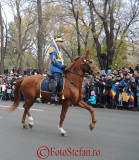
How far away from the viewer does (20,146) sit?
18.9 ft

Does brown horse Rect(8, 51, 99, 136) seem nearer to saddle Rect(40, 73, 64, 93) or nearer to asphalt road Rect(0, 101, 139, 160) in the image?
saddle Rect(40, 73, 64, 93)

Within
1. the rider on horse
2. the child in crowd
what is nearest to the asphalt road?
the rider on horse

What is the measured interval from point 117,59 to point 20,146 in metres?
21.4

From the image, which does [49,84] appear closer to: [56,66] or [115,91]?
[56,66]

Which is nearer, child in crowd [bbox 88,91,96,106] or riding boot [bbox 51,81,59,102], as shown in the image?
riding boot [bbox 51,81,59,102]

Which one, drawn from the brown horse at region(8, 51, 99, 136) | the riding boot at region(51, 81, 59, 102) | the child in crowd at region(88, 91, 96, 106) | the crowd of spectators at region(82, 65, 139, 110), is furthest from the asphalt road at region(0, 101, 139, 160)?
the child in crowd at region(88, 91, 96, 106)

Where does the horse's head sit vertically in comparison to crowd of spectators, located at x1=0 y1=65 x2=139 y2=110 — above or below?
above

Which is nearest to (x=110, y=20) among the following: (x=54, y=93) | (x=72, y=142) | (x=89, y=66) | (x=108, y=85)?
(x=108, y=85)

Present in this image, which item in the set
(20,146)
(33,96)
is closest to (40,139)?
(20,146)

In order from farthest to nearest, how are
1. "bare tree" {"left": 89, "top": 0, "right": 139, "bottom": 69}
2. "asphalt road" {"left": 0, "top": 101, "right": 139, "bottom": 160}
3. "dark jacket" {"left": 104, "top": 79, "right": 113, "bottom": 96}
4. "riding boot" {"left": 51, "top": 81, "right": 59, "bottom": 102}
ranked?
"bare tree" {"left": 89, "top": 0, "right": 139, "bottom": 69} < "dark jacket" {"left": 104, "top": 79, "right": 113, "bottom": 96} < "riding boot" {"left": 51, "top": 81, "right": 59, "bottom": 102} < "asphalt road" {"left": 0, "top": 101, "right": 139, "bottom": 160}

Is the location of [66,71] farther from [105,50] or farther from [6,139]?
[105,50]

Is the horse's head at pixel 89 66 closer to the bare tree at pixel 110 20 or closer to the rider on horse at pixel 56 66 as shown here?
the rider on horse at pixel 56 66

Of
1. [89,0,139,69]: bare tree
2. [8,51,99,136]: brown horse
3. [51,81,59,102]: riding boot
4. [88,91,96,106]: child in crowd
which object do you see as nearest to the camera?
[8,51,99,136]: brown horse

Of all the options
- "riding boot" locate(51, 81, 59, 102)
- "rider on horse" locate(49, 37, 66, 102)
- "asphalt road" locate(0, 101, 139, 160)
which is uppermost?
"rider on horse" locate(49, 37, 66, 102)
